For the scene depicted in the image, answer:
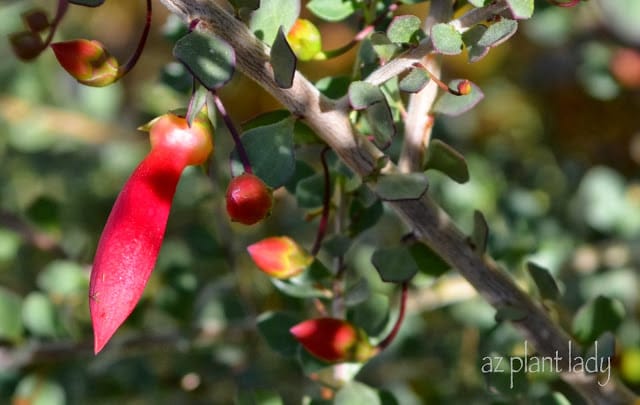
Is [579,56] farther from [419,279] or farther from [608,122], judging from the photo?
[419,279]

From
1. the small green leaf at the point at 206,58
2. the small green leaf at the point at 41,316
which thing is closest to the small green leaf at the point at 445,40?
the small green leaf at the point at 206,58

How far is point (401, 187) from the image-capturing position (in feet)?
1.78

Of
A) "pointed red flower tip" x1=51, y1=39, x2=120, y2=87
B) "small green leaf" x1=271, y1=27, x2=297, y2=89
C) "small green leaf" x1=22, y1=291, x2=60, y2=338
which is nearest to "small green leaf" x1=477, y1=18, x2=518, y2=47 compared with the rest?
"small green leaf" x1=271, y1=27, x2=297, y2=89

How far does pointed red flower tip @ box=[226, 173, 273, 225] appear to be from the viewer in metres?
0.50

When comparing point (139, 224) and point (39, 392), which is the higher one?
point (139, 224)

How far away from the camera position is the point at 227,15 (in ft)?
1.70

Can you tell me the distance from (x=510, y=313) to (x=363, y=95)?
0.21 m

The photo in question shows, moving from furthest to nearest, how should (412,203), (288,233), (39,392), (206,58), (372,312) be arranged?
(288,233) < (39,392) < (372,312) < (412,203) < (206,58)

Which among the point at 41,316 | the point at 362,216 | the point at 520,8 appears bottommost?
the point at 41,316

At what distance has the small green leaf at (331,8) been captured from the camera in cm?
63

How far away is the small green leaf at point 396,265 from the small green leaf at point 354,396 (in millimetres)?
102

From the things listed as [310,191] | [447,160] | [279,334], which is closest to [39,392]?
[279,334]

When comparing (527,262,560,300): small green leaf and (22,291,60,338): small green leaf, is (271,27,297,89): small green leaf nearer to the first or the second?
(527,262,560,300): small green leaf

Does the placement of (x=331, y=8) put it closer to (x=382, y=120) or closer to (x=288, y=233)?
(x=382, y=120)
